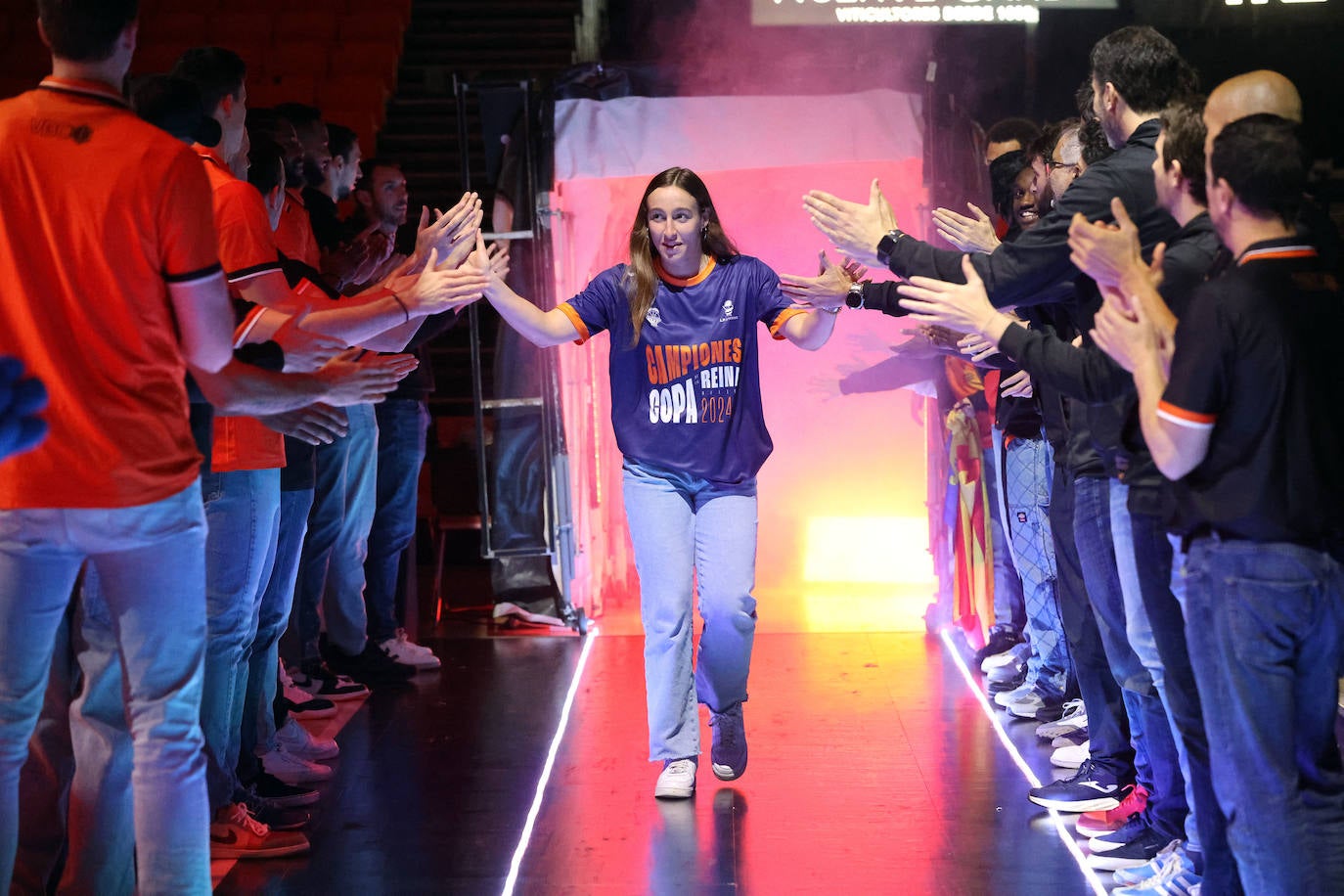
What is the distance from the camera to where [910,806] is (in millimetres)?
3422

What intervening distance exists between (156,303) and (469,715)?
2494 millimetres

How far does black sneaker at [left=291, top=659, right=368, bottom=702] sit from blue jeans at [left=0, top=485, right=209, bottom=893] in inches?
91.7

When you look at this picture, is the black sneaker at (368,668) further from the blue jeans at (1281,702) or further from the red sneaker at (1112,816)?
the blue jeans at (1281,702)

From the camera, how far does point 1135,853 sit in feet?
9.84

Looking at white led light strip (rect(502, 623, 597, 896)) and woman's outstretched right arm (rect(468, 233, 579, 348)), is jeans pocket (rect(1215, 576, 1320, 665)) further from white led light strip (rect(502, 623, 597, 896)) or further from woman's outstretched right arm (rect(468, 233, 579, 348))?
woman's outstretched right arm (rect(468, 233, 579, 348))

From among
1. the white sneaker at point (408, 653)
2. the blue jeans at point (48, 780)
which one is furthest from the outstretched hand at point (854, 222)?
the white sneaker at point (408, 653)

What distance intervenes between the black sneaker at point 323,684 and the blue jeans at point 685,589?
1491mm

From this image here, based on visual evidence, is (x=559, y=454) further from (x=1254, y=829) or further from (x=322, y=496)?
(x=1254, y=829)

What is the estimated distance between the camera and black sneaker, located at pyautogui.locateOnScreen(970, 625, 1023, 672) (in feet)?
15.9

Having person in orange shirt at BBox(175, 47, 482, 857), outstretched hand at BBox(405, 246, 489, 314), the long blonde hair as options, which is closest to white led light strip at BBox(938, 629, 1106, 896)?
the long blonde hair

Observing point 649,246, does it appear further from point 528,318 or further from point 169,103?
point 169,103

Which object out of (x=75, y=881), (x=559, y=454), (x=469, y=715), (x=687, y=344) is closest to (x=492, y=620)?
(x=559, y=454)

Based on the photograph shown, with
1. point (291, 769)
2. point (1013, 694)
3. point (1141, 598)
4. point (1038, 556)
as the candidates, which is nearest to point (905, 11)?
point (1038, 556)

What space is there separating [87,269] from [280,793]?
1.83 meters
